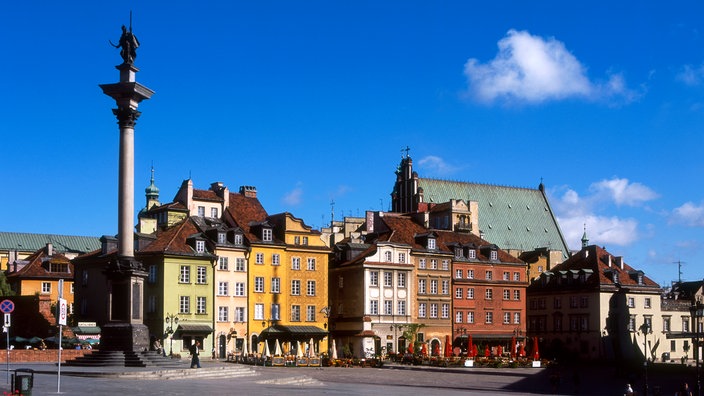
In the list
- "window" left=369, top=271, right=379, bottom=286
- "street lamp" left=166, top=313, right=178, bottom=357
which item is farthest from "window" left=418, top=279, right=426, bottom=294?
"street lamp" left=166, top=313, right=178, bottom=357

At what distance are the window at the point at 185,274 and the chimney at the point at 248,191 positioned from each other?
1482 centimetres

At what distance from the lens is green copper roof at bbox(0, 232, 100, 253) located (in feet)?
445

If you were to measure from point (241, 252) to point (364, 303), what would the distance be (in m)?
12.5

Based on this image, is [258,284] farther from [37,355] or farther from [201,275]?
[37,355]

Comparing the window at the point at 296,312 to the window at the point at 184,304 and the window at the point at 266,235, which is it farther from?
the window at the point at 184,304

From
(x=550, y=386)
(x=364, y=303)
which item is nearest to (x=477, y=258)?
(x=364, y=303)

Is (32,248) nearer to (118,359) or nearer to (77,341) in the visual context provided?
(77,341)

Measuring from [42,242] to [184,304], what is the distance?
189 feet

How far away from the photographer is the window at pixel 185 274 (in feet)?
286

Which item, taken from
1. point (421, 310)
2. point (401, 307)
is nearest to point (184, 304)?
point (401, 307)

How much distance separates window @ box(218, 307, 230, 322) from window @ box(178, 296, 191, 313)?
3.19 meters

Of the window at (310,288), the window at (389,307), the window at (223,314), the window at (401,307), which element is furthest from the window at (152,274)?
the window at (401,307)

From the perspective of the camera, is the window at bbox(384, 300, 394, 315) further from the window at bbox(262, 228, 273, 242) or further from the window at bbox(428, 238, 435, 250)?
the window at bbox(262, 228, 273, 242)

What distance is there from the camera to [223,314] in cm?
8994
